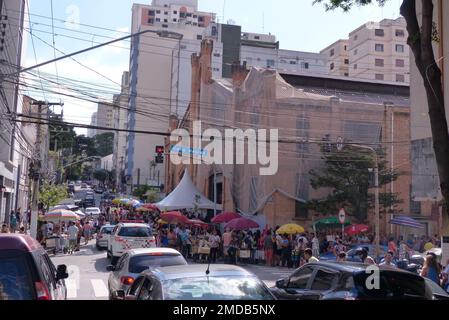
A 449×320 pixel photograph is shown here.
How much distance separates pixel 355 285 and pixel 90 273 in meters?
13.6

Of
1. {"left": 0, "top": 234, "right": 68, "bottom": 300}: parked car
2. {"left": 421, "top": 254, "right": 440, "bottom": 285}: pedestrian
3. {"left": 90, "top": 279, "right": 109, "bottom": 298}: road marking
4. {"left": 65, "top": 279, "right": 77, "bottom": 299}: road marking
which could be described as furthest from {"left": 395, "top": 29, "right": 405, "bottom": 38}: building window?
{"left": 0, "top": 234, "right": 68, "bottom": 300}: parked car

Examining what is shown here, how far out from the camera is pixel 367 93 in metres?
43.5

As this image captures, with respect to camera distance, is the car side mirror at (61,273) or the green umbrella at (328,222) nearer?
the car side mirror at (61,273)

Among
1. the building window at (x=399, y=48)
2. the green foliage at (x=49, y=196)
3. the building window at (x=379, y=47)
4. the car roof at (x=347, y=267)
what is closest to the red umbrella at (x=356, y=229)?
the car roof at (x=347, y=267)

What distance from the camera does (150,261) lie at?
1216 cm

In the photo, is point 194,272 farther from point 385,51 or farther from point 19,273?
point 385,51

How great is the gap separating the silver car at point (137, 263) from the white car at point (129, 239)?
A: 396 inches

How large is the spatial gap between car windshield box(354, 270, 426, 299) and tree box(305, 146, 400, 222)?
23.5 m

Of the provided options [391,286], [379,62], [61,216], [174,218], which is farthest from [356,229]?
[379,62]

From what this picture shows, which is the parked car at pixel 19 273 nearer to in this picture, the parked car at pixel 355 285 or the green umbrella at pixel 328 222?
the parked car at pixel 355 285

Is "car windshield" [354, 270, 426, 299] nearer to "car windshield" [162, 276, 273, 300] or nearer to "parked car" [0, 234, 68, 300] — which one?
"car windshield" [162, 276, 273, 300]

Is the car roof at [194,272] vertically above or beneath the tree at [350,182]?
beneath

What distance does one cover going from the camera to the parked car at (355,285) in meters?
8.37

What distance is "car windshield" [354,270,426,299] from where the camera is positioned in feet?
27.4
